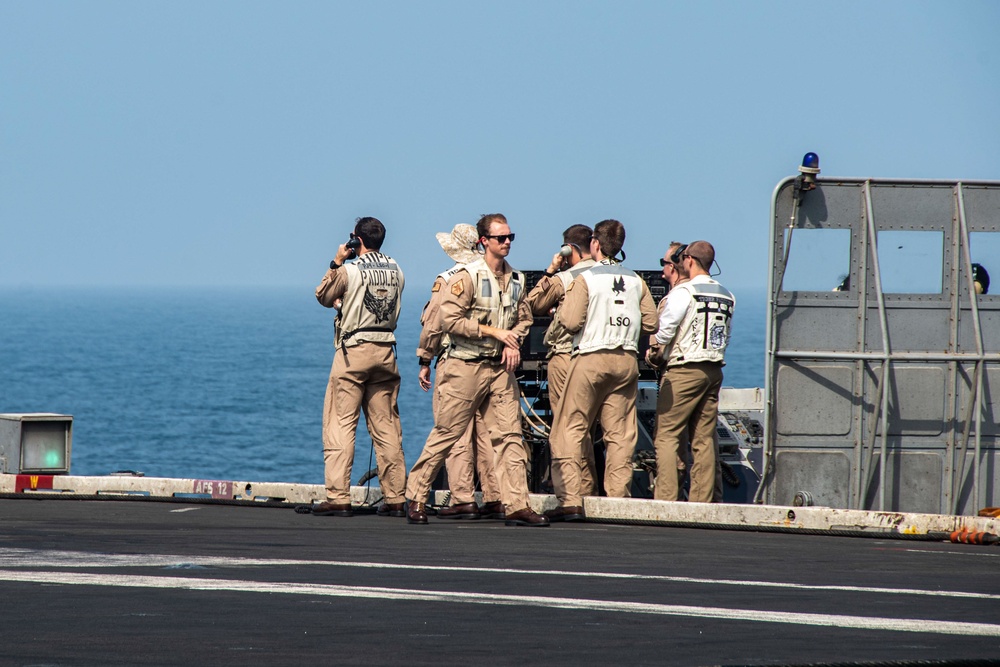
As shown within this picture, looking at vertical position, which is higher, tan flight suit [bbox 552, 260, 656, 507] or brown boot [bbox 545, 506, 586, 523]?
tan flight suit [bbox 552, 260, 656, 507]

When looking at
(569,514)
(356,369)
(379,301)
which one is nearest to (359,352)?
(356,369)

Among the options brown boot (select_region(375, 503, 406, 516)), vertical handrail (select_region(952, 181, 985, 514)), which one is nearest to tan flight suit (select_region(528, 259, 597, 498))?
brown boot (select_region(375, 503, 406, 516))

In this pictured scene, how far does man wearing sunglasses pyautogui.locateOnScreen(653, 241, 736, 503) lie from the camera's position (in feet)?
35.4

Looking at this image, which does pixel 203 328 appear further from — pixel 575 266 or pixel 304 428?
pixel 575 266

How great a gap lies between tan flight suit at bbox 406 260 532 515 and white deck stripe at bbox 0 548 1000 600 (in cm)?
247

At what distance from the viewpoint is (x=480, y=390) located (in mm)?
10445

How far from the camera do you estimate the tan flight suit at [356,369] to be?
1103 cm

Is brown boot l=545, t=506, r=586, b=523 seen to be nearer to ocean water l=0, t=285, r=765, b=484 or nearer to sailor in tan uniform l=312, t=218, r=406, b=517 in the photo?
sailor in tan uniform l=312, t=218, r=406, b=517

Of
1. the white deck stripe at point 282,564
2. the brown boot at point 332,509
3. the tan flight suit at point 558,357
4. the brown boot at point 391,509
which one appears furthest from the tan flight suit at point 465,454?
the white deck stripe at point 282,564

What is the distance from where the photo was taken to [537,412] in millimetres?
13258

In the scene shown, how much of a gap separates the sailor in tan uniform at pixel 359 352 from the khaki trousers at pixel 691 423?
2005mm

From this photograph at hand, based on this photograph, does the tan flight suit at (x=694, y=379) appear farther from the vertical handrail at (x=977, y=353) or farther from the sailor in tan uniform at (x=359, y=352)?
the sailor in tan uniform at (x=359, y=352)

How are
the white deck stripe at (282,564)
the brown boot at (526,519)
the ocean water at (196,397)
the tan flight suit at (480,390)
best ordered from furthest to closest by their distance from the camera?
the ocean water at (196,397) < the tan flight suit at (480,390) < the brown boot at (526,519) < the white deck stripe at (282,564)

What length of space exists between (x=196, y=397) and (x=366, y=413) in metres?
80.3
